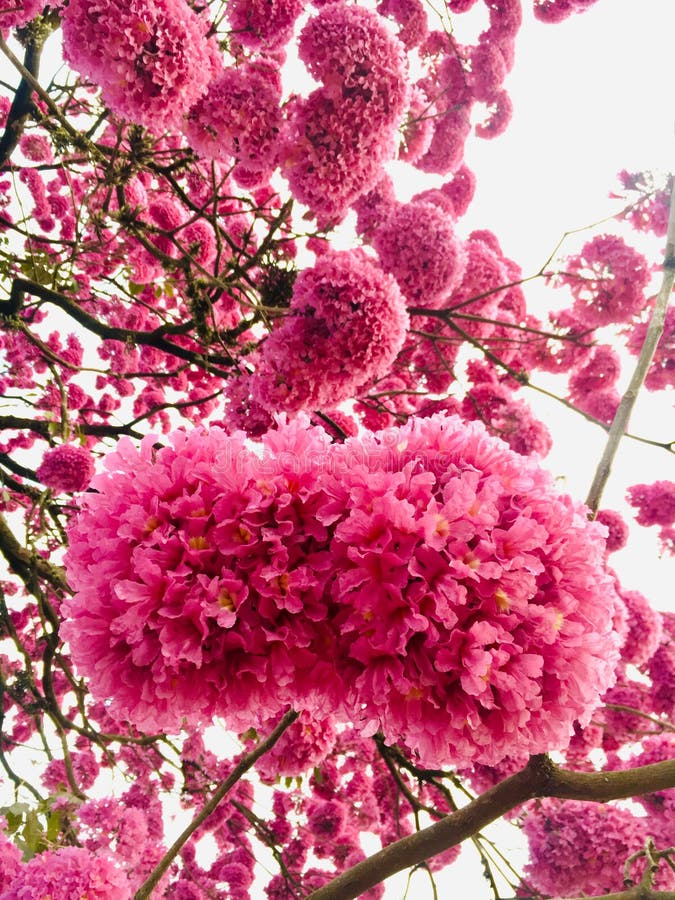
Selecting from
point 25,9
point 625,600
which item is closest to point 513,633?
point 625,600

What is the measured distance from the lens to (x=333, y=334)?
2.86m

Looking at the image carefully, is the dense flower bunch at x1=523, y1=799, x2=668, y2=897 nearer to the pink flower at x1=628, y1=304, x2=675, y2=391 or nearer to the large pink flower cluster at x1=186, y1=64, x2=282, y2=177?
the pink flower at x1=628, y1=304, x2=675, y2=391

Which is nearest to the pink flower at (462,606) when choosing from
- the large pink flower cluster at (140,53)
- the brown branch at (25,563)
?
the large pink flower cluster at (140,53)

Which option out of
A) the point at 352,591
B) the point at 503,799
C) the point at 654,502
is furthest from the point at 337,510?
the point at 654,502

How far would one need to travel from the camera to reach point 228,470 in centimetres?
134

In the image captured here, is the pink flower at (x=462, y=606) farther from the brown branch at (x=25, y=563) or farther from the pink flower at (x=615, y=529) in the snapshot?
the pink flower at (x=615, y=529)

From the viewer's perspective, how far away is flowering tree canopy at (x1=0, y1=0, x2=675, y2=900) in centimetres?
127

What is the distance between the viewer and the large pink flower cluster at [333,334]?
283 centimetres

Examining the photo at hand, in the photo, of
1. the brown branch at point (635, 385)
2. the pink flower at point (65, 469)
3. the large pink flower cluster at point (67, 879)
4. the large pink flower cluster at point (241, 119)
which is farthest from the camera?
the pink flower at point (65, 469)

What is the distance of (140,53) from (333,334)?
4.48 ft

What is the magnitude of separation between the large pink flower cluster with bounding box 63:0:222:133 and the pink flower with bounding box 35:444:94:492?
7.95 feet

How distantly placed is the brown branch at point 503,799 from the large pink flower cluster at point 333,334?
1814mm

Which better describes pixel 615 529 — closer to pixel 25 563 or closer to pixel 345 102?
pixel 345 102

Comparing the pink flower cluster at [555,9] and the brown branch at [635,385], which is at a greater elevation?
the pink flower cluster at [555,9]
